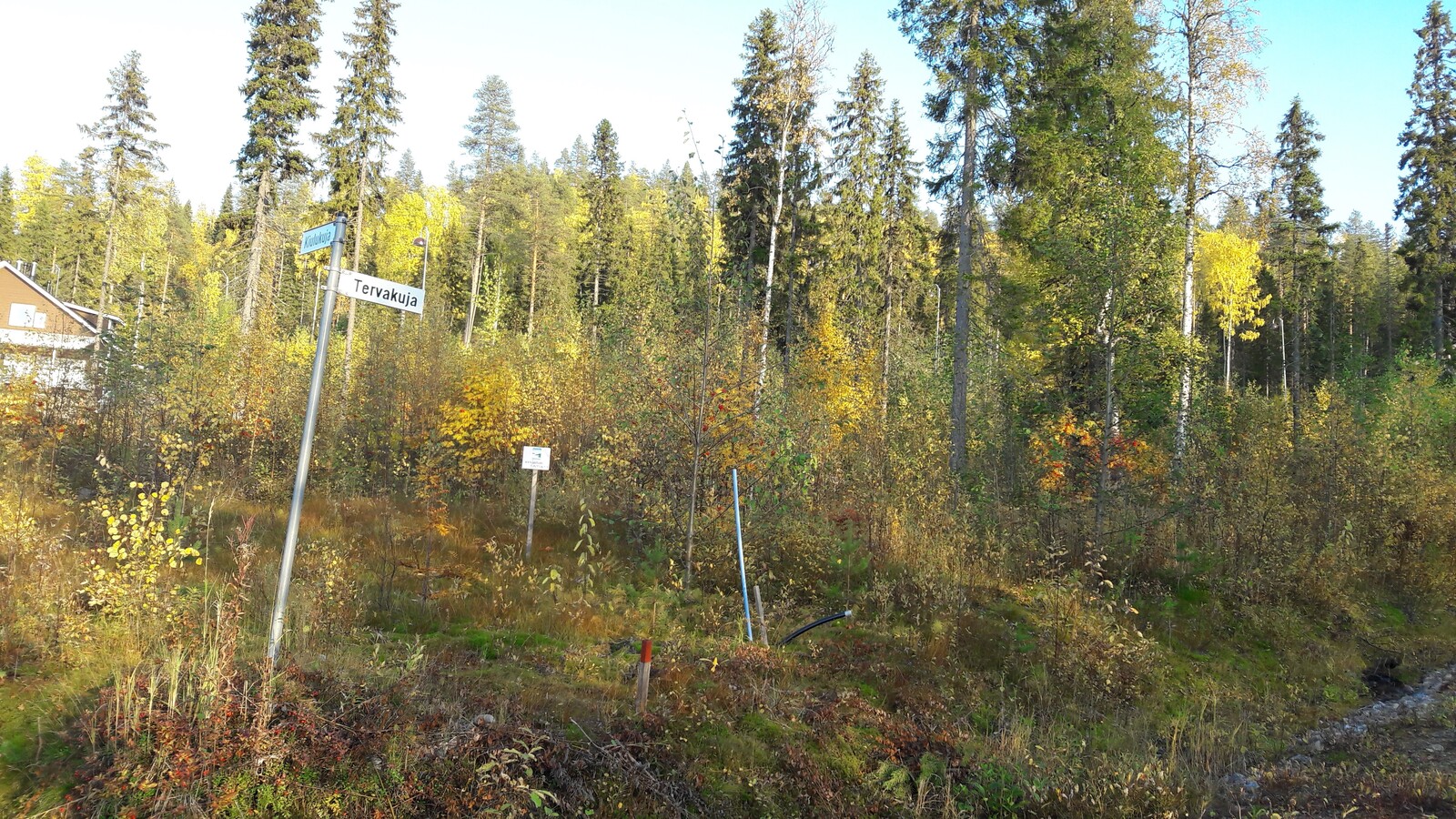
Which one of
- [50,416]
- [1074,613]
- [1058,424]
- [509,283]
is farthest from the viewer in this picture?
[509,283]

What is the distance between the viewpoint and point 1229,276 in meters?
37.3

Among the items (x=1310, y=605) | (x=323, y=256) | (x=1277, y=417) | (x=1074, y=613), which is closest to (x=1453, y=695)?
(x=1310, y=605)

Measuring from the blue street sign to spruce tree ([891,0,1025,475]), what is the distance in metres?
13.0

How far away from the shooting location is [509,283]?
4319 cm

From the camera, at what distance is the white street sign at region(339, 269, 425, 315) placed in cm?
446

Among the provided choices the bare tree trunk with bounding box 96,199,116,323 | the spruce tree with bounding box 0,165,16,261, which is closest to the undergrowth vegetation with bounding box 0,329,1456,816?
the bare tree trunk with bounding box 96,199,116,323

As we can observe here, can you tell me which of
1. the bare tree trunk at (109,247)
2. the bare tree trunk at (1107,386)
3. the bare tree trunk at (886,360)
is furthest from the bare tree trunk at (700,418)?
the bare tree trunk at (109,247)

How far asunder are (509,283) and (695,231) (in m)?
36.6

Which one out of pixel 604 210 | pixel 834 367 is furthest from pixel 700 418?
pixel 604 210

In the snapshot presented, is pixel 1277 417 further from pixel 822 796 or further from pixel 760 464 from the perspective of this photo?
pixel 822 796

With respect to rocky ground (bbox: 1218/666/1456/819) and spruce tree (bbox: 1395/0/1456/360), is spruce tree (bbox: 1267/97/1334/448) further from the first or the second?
rocky ground (bbox: 1218/666/1456/819)

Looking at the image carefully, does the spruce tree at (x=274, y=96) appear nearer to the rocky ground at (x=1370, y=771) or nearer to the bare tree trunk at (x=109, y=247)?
the bare tree trunk at (x=109, y=247)

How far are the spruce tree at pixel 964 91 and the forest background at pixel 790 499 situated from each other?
10 cm

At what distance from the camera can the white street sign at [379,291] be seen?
14.6 ft
